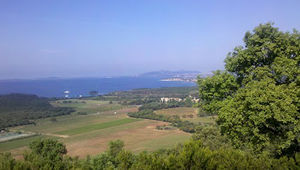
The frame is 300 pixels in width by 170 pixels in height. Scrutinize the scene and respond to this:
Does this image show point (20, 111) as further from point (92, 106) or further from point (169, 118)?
point (169, 118)


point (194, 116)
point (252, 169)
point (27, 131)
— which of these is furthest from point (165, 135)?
point (252, 169)

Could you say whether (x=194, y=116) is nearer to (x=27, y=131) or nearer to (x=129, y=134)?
(x=129, y=134)

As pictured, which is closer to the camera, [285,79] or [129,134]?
[285,79]

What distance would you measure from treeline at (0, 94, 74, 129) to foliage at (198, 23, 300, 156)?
77998 mm

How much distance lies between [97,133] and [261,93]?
2376 inches

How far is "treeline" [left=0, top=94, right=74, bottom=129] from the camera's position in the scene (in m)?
79.8

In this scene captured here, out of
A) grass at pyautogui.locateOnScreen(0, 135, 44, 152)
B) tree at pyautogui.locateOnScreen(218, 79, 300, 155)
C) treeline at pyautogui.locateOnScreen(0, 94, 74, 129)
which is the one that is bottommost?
grass at pyautogui.locateOnScreen(0, 135, 44, 152)

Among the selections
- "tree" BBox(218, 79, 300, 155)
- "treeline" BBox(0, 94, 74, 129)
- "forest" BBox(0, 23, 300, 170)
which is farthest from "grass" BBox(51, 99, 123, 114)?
"tree" BBox(218, 79, 300, 155)

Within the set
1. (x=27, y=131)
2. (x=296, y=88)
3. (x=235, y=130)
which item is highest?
(x=296, y=88)

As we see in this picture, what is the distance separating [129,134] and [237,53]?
175ft

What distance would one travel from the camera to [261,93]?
10.7 meters

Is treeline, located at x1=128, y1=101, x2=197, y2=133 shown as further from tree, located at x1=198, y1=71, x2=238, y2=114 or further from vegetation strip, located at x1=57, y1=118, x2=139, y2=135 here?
tree, located at x1=198, y1=71, x2=238, y2=114

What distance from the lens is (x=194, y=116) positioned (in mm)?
85188

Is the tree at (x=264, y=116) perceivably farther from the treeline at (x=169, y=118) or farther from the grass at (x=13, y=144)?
the grass at (x=13, y=144)
